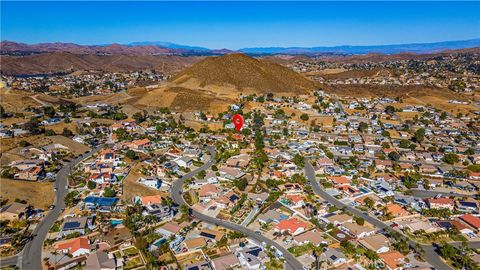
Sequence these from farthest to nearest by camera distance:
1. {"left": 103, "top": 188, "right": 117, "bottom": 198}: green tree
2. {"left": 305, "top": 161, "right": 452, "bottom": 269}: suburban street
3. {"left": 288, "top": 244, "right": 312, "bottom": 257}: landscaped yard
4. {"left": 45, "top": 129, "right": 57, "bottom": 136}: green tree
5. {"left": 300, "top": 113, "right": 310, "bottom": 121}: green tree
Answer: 1. {"left": 300, "top": 113, "right": 310, "bottom": 121}: green tree
2. {"left": 45, "top": 129, "right": 57, "bottom": 136}: green tree
3. {"left": 103, "top": 188, "right": 117, "bottom": 198}: green tree
4. {"left": 288, "top": 244, "right": 312, "bottom": 257}: landscaped yard
5. {"left": 305, "top": 161, "right": 452, "bottom": 269}: suburban street

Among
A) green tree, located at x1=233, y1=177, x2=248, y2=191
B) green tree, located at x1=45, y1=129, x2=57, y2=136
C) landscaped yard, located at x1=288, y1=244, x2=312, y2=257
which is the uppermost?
green tree, located at x1=45, y1=129, x2=57, y2=136

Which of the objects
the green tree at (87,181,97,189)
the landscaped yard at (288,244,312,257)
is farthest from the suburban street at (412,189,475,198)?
the green tree at (87,181,97,189)

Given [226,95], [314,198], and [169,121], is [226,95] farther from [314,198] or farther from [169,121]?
[314,198]

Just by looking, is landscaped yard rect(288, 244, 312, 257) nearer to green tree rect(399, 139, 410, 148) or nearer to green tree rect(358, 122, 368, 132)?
green tree rect(399, 139, 410, 148)

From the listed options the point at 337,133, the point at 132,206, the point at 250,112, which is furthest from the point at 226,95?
the point at 132,206

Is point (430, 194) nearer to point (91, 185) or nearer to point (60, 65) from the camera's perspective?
point (91, 185)

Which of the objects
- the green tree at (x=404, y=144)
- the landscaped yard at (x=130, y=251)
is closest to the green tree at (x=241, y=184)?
the landscaped yard at (x=130, y=251)

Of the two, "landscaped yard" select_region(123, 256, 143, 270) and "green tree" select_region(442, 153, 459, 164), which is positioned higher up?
"green tree" select_region(442, 153, 459, 164)
